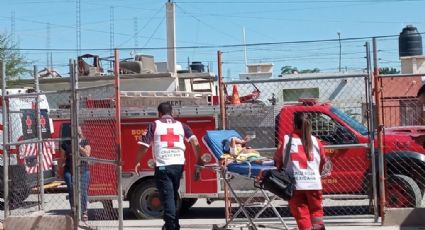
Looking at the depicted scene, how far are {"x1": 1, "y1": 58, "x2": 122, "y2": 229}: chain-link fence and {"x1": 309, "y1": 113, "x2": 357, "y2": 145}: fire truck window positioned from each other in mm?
3310

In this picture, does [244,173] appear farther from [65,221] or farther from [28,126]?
[28,126]

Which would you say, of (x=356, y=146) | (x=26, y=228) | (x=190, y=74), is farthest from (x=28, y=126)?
(x=190, y=74)

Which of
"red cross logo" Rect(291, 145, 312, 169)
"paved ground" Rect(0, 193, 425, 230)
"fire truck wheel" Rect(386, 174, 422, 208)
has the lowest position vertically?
"paved ground" Rect(0, 193, 425, 230)

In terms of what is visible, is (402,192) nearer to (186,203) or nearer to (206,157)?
→ (206,157)

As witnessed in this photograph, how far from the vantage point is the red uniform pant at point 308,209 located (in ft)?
26.1

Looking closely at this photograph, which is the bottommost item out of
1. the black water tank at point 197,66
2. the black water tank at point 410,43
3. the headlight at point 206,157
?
the headlight at point 206,157

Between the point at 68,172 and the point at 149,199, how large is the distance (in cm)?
154

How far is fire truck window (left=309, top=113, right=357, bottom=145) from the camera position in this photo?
11438mm

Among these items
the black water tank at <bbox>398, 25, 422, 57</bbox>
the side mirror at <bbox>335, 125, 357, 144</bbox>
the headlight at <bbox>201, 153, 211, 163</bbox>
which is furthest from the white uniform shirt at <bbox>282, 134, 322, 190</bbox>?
the black water tank at <bbox>398, 25, 422, 57</bbox>

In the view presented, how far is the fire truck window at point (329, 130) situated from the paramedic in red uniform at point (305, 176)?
339 cm

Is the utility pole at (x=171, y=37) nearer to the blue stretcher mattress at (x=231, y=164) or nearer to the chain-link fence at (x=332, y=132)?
the chain-link fence at (x=332, y=132)

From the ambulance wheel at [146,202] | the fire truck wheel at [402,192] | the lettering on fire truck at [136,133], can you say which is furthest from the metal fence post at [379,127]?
the lettering on fire truck at [136,133]

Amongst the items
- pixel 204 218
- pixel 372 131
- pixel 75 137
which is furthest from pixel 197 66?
pixel 75 137

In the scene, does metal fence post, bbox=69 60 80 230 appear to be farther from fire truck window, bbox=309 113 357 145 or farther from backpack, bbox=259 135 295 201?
fire truck window, bbox=309 113 357 145
